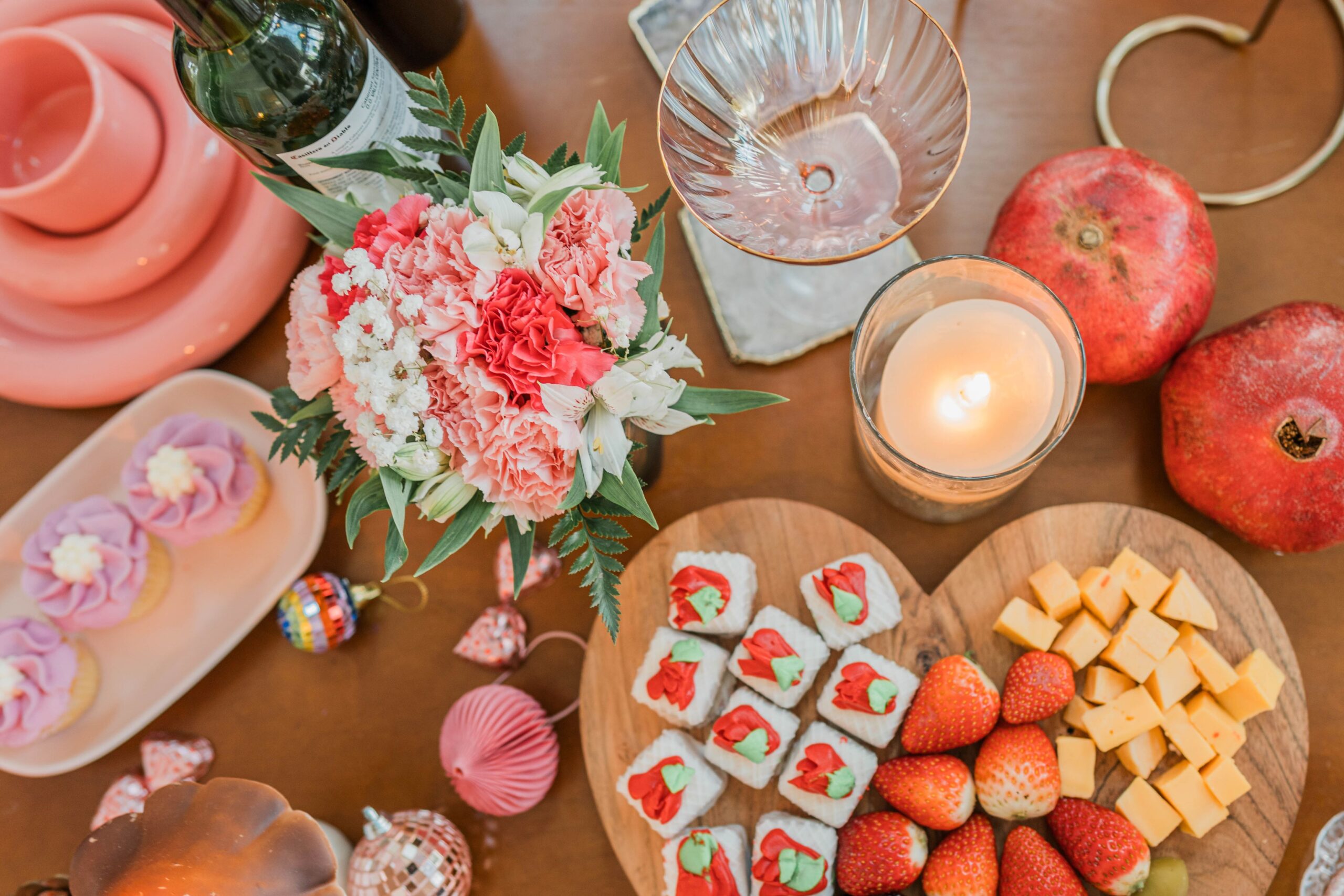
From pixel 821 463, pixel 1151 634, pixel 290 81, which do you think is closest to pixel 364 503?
pixel 290 81

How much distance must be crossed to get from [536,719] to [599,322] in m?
0.41

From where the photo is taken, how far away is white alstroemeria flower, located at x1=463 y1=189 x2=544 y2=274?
442mm

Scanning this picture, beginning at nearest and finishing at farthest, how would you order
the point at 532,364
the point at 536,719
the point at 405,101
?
1. the point at 532,364
2. the point at 405,101
3. the point at 536,719

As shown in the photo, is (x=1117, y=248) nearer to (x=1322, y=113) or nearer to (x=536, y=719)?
(x=1322, y=113)

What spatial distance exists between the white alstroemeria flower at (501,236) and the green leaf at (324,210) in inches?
4.4

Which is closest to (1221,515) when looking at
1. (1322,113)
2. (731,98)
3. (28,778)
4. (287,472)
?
(1322,113)

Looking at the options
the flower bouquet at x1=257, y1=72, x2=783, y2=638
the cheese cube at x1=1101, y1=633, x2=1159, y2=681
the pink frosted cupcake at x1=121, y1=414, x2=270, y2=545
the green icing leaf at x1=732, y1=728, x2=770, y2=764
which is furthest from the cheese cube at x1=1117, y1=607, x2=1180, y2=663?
the pink frosted cupcake at x1=121, y1=414, x2=270, y2=545

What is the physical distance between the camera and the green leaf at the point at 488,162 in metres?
0.47

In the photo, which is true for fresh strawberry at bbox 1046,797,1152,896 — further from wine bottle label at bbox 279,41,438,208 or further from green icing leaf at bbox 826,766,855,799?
wine bottle label at bbox 279,41,438,208

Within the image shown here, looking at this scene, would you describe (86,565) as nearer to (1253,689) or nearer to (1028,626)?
(1028,626)

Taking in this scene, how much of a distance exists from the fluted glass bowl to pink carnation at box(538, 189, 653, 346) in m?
0.15

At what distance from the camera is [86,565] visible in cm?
72

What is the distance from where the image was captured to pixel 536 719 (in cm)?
72

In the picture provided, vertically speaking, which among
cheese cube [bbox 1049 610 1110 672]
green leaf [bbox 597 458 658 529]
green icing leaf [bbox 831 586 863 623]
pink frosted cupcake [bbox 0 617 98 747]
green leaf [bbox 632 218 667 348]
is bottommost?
cheese cube [bbox 1049 610 1110 672]
